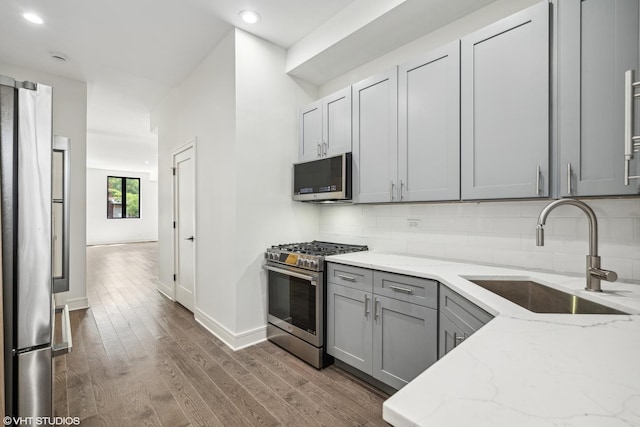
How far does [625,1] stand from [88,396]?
3829 mm

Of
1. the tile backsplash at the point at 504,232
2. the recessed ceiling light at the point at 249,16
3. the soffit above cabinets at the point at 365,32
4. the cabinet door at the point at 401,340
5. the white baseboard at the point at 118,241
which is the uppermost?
the recessed ceiling light at the point at 249,16

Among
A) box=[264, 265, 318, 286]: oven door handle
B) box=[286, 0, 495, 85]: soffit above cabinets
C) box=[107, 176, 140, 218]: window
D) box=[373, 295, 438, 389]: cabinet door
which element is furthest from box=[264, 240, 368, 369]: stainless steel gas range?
box=[107, 176, 140, 218]: window

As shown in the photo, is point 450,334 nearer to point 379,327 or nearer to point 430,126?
point 379,327

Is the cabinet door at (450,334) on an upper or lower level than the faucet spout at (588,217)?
lower

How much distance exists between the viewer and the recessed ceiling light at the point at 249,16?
2625 millimetres

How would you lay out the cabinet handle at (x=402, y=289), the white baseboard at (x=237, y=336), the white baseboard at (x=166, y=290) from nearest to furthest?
the cabinet handle at (x=402, y=289), the white baseboard at (x=237, y=336), the white baseboard at (x=166, y=290)

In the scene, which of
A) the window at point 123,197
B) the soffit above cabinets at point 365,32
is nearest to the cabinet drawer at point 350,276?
the soffit above cabinets at point 365,32

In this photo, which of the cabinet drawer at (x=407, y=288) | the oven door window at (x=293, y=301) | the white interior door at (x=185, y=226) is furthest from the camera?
the white interior door at (x=185, y=226)

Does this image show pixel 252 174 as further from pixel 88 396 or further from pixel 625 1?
pixel 625 1

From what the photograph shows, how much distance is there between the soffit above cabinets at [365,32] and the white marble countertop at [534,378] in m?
2.20

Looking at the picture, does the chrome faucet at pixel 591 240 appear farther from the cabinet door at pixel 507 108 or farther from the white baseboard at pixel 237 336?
the white baseboard at pixel 237 336

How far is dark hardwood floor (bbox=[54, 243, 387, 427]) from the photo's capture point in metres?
1.90

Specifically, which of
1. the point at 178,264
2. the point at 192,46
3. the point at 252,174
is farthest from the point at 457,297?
the point at 178,264

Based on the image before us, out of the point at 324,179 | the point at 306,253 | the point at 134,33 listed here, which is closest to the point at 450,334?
the point at 306,253
